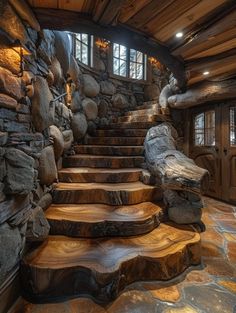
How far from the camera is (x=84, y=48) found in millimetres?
4773

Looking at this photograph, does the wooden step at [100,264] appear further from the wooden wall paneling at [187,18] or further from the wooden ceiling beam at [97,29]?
the wooden wall paneling at [187,18]

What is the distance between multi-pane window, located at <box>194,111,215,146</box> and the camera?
429 centimetres

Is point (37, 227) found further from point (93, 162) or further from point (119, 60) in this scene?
point (119, 60)

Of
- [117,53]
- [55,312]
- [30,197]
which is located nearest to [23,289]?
[55,312]

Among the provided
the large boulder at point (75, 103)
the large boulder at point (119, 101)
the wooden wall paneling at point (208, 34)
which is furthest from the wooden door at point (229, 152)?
the large boulder at point (75, 103)

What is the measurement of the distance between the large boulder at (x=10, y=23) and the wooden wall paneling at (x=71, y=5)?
0.36 metres

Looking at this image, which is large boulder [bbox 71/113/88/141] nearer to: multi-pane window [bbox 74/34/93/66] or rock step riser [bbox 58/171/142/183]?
rock step riser [bbox 58/171/142/183]

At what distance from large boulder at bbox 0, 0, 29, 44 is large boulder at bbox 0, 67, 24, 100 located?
26cm

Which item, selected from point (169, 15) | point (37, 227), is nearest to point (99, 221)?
point (37, 227)

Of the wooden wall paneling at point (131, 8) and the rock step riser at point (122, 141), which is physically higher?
the wooden wall paneling at point (131, 8)

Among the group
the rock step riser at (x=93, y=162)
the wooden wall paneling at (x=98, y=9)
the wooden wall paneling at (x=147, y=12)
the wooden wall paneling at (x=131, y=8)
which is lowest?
the rock step riser at (x=93, y=162)

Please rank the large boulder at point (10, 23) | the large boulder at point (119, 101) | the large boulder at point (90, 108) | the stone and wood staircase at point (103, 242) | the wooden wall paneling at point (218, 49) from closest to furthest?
the large boulder at point (10, 23) < the stone and wood staircase at point (103, 242) < the wooden wall paneling at point (218, 49) < the large boulder at point (90, 108) < the large boulder at point (119, 101)

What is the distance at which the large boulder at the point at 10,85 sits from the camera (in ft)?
4.23

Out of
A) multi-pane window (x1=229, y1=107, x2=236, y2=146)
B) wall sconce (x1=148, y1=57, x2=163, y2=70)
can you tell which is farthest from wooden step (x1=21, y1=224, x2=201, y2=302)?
wall sconce (x1=148, y1=57, x2=163, y2=70)
